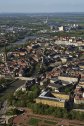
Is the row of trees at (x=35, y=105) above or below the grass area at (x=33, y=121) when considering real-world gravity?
above

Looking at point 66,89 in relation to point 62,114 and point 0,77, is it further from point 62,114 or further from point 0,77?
point 0,77

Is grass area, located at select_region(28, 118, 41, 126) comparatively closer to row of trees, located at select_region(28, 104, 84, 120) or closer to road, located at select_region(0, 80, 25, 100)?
row of trees, located at select_region(28, 104, 84, 120)

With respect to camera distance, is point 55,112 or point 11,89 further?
point 11,89

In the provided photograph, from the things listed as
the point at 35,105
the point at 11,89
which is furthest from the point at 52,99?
the point at 11,89

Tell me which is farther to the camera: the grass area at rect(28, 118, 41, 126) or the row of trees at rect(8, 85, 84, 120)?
the row of trees at rect(8, 85, 84, 120)

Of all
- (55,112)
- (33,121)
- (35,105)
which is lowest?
(33,121)

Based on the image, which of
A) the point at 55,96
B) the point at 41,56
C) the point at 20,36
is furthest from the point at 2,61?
the point at 20,36

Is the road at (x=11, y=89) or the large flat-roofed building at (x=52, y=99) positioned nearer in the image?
the large flat-roofed building at (x=52, y=99)

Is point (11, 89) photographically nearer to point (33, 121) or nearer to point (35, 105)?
point (35, 105)

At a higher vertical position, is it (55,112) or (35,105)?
(35,105)

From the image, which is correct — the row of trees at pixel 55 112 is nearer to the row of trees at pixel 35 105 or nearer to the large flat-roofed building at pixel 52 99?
the row of trees at pixel 35 105

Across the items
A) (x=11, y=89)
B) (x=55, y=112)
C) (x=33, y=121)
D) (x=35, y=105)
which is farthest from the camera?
(x=11, y=89)
